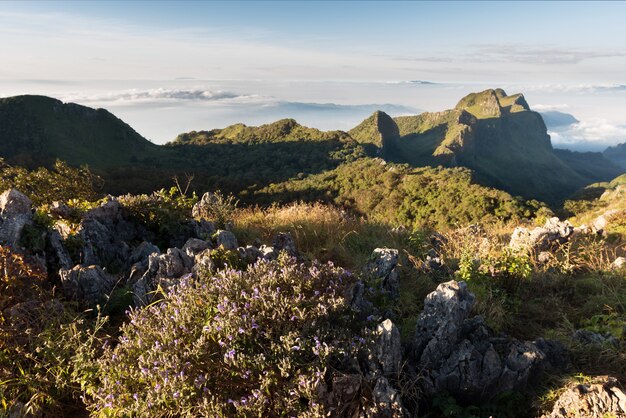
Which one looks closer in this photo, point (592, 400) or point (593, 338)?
point (592, 400)

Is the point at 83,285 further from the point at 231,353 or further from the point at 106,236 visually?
the point at 231,353

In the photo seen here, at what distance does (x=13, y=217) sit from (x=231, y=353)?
447 centimetres

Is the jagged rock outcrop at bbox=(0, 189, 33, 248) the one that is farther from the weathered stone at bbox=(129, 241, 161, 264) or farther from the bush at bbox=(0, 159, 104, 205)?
the bush at bbox=(0, 159, 104, 205)

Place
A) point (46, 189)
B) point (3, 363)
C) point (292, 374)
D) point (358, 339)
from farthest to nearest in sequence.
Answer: point (46, 189)
point (3, 363)
point (358, 339)
point (292, 374)

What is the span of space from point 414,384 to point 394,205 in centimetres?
8886

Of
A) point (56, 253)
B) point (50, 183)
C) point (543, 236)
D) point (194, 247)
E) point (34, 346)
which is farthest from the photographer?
point (50, 183)

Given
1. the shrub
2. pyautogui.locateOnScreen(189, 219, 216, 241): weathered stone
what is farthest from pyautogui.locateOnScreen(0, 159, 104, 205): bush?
pyautogui.locateOnScreen(189, 219, 216, 241): weathered stone

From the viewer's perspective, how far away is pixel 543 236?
8953mm

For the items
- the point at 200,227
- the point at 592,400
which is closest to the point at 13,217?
the point at 200,227

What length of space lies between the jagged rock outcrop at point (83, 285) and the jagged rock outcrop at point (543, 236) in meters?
7.41

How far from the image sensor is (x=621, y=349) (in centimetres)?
451

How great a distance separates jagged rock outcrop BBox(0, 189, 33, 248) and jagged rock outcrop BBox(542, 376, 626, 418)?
6.80m

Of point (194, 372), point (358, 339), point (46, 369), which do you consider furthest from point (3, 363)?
point (358, 339)

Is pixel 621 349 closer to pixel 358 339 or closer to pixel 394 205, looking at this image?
pixel 358 339
